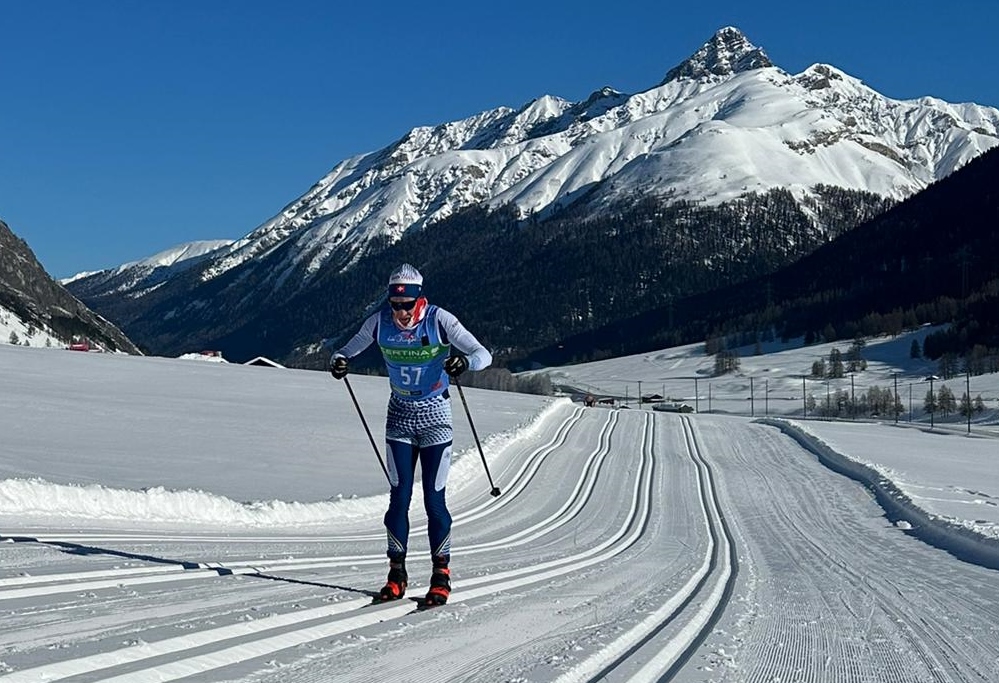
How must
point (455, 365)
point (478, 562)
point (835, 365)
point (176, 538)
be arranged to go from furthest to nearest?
point (835, 365)
point (176, 538)
point (478, 562)
point (455, 365)

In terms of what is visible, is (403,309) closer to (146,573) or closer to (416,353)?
(416,353)

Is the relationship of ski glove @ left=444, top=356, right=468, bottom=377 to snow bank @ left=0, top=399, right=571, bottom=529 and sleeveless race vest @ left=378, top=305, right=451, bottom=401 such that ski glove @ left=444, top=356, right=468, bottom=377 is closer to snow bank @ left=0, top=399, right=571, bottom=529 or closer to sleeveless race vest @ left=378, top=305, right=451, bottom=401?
sleeveless race vest @ left=378, top=305, right=451, bottom=401

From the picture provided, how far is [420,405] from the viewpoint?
8.41 meters

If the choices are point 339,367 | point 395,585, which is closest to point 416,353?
point 339,367

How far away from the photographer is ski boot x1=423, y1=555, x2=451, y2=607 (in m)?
7.90

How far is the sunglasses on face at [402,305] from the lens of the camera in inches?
327

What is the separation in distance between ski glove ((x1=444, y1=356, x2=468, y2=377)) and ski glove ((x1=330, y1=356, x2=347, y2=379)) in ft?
3.66

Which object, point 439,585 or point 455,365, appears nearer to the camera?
point 439,585

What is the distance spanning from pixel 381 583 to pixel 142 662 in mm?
3821

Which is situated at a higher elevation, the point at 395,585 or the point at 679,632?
the point at 395,585

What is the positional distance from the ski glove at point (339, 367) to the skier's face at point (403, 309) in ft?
2.80

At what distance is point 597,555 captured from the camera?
45.4 feet

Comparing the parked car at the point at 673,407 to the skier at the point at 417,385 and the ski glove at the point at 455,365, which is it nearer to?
the skier at the point at 417,385

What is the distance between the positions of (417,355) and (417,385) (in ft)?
0.79
